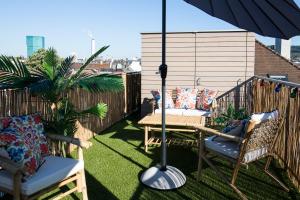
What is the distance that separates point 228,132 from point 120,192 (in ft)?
5.02

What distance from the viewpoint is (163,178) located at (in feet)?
13.0

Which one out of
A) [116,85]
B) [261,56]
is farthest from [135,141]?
[261,56]

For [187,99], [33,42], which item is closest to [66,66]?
[187,99]

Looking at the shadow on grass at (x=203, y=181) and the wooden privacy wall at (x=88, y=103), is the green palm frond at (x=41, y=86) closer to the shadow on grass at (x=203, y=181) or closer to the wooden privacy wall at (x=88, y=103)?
the wooden privacy wall at (x=88, y=103)

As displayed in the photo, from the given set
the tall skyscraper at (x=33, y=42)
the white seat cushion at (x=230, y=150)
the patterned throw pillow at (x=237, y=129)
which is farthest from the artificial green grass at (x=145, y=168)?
the tall skyscraper at (x=33, y=42)

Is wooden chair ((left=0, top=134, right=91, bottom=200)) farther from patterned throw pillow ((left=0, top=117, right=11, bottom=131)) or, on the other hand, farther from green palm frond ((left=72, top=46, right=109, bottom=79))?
green palm frond ((left=72, top=46, right=109, bottom=79))

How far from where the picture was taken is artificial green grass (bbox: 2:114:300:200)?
12.1 ft

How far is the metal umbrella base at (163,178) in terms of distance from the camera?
3865 mm

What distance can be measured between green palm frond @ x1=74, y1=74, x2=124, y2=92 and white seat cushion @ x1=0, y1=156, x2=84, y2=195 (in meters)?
1.13

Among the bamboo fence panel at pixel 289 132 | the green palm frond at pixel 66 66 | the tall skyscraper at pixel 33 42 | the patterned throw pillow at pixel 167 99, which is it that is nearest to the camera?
the bamboo fence panel at pixel 289 132

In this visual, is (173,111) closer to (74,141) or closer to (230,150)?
(230,150)

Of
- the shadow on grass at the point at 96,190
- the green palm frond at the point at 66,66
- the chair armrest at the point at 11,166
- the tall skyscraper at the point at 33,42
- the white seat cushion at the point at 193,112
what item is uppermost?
the tall skyscraper at the point at 33,42

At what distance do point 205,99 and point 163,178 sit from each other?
12.0 ft

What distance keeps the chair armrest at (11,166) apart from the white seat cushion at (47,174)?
0.19 metres
